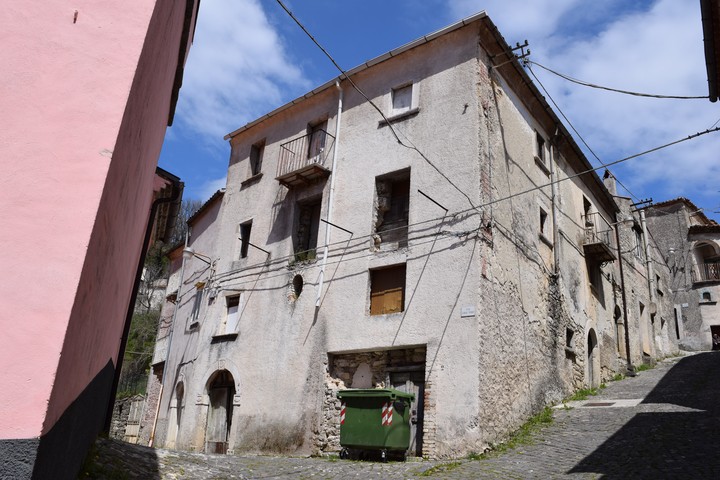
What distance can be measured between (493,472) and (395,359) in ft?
12.6

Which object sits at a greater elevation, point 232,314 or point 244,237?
point 244,237

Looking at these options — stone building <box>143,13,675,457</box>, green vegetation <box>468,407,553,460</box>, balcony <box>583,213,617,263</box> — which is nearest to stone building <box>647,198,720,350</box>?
balcony <box>583,213,617,263</box>

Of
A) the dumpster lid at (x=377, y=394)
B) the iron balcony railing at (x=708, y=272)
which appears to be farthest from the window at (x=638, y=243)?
the dumpster lid at (x=377, y=394)

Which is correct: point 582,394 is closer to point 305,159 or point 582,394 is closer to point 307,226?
A: point 307,226

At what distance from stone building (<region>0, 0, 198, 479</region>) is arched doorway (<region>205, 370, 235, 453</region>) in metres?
11.3

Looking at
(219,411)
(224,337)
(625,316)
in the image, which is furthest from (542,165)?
(219,411)

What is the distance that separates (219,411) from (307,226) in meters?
5.53

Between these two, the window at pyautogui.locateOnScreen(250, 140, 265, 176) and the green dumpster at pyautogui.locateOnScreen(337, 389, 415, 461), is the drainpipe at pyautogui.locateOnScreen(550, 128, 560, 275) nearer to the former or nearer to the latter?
the green dumpster at pyautogui.locateOnScreen(337, 389, 415, 461)

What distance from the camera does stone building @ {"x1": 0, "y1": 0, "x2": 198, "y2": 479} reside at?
3143 millimetres

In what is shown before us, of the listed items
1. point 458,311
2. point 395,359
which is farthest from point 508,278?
point 395,359

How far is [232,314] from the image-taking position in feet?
54.1

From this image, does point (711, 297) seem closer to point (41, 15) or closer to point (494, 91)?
point (494, 91)

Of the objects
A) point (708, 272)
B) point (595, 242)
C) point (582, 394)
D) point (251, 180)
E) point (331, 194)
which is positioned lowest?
point (582, 394)

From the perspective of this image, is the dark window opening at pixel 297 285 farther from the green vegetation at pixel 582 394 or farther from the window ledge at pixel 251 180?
the green vegetation at pixel 582 394
